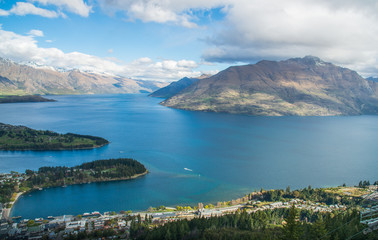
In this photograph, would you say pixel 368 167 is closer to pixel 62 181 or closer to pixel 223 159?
pixel 223 159

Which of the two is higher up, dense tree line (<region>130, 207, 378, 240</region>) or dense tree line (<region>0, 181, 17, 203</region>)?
dense tree line (<region>130, 207, 378, 240</region>)

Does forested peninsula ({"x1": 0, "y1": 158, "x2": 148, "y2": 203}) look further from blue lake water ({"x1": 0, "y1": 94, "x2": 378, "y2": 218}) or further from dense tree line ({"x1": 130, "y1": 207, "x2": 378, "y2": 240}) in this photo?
dense tree line ({"x1": 130, "y1": 207, "x2": 378, "y2": 240})

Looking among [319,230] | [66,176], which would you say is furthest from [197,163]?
[319,230]

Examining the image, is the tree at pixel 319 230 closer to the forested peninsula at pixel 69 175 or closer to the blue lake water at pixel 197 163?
the blue lake water at pixel 197 163

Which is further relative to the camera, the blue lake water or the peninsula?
the peninsula

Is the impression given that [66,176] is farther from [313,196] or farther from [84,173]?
[313,196]

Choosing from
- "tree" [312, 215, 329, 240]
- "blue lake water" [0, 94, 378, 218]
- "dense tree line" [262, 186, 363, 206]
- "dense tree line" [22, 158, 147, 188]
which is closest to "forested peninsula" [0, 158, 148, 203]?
"dense tree line" [22, 158, 147, 188]

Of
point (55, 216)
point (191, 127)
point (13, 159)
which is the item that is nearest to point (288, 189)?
point (55, 216)
